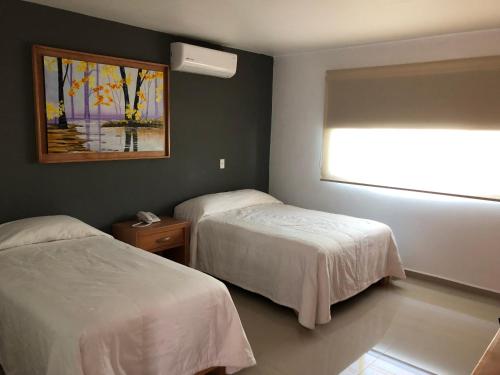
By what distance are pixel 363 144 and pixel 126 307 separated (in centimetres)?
299

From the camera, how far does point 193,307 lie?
2.04m

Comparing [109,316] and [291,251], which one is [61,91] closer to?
[109,316]

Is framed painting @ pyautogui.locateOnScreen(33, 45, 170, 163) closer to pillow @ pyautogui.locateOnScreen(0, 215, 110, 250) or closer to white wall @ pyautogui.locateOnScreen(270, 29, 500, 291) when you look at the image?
pillow @ pyautogui.locateOnScreen(0, 215, 110, 250)

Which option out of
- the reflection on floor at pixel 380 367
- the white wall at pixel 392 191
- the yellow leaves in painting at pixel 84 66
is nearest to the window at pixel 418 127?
the white wall at pixel 392 191

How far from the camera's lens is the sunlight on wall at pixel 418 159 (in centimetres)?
340

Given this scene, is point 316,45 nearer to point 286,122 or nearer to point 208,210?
point 286,122

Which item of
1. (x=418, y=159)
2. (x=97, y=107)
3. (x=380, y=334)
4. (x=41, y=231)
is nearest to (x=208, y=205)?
(x=97, y=107)

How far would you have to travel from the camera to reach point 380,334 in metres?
2.85

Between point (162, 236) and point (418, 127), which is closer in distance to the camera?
point (162, 236)

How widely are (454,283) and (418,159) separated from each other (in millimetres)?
1191

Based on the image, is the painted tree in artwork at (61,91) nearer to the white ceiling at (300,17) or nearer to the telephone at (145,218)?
the white ceiling at (300,17)

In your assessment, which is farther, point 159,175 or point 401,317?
point 159,175

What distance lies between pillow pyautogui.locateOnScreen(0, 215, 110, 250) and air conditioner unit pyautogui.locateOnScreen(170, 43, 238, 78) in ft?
5.62

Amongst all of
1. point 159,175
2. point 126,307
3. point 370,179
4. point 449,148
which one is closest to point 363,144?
point 370,179
